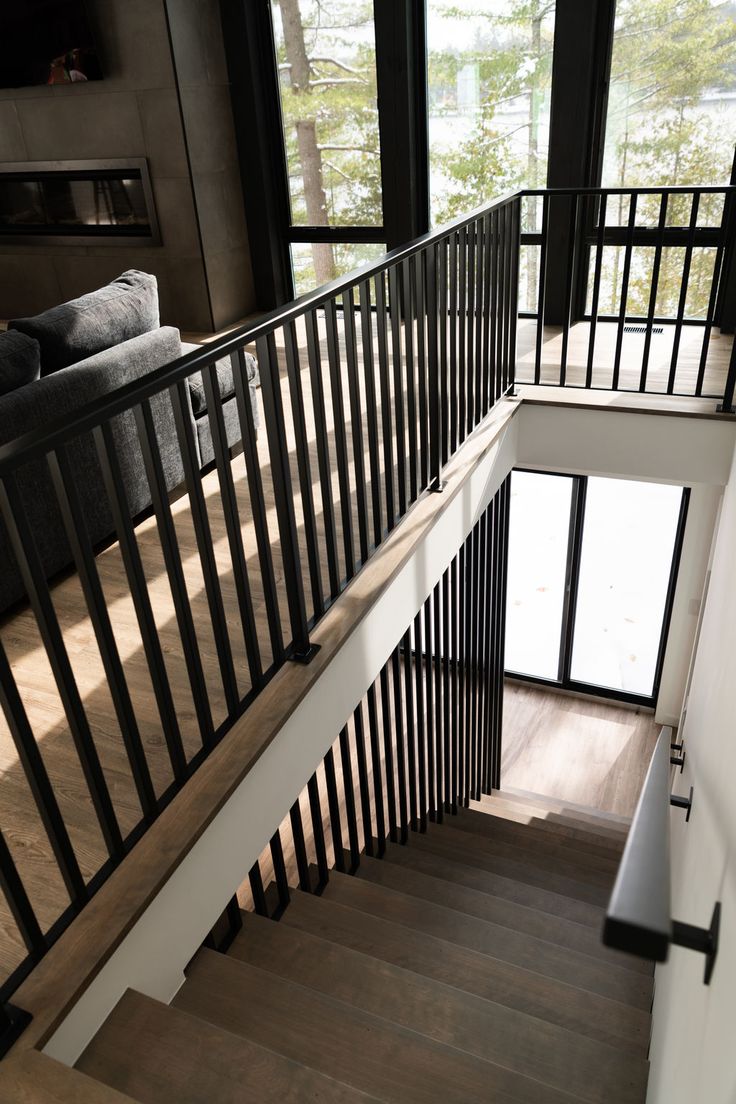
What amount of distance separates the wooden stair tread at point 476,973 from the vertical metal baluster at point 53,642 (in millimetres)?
1378

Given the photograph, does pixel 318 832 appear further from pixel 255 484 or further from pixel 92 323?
pixel 92 323

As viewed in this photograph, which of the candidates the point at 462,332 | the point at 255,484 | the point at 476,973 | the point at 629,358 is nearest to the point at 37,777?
the point at 255,484

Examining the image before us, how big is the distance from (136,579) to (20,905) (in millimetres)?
624

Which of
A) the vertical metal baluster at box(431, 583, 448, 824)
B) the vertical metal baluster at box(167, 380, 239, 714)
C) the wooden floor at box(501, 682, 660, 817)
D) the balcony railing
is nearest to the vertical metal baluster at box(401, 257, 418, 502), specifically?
the balcony railing

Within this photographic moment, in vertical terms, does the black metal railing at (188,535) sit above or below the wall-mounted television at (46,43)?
below

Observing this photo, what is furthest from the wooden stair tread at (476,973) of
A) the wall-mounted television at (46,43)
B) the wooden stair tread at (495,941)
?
the wall-mounted television at (46,43)

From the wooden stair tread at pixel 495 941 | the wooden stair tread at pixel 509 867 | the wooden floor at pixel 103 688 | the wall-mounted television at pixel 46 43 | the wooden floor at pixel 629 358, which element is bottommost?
the wooden stair tread at pixel 509 867

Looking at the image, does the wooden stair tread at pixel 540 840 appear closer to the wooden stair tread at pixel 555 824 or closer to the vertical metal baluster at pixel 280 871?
the wooden stair tread at pixel 555 824

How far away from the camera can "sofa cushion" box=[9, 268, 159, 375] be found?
2914 millimetres

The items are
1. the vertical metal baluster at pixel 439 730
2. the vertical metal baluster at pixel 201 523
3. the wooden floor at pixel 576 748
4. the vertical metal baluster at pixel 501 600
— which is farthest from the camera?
the wooden floor at pixel 576 748

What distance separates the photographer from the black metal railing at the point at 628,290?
4.20 meters

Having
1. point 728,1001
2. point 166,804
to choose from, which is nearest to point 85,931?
point 166,804

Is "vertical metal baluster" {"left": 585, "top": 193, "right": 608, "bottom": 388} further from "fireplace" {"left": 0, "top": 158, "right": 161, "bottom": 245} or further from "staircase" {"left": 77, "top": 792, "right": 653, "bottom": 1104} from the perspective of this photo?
"fireplace" {"left": 0, "top": 158, "right": 161, "bottom": 245}

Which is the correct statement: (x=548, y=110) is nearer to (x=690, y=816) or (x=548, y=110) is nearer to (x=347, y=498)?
(x=347, y=498)
